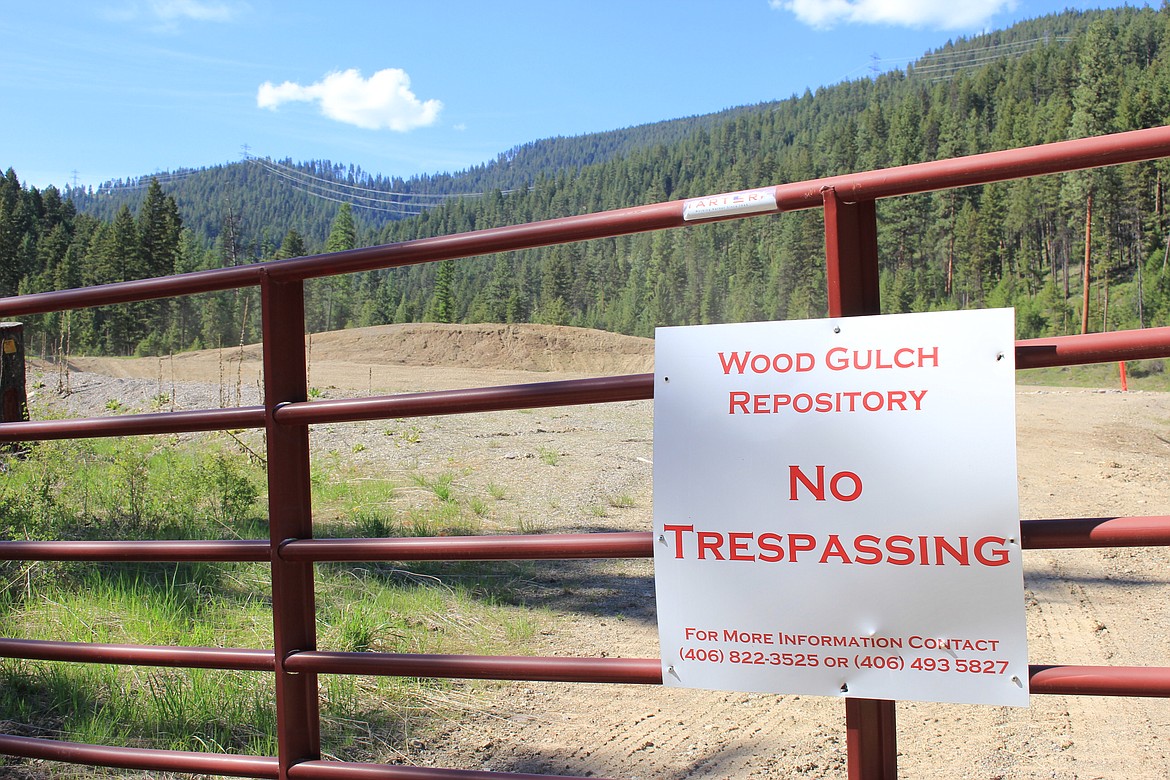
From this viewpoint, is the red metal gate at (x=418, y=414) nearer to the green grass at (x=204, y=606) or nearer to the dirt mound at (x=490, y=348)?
the green grass at (x=204, y=606)

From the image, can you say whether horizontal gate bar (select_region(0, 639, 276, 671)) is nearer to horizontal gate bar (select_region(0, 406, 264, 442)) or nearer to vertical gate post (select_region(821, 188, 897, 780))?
horizontal gate bar (select_region(0, 406, 264, 442))

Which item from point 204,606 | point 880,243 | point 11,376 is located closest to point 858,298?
point 204,606

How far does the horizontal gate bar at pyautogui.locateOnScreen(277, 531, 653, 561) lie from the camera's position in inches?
73.4

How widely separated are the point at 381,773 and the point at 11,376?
285 inches

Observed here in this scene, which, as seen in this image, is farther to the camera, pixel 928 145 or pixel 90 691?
pixel 928 145

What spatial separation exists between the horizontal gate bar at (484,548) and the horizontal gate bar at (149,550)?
0.32 feet

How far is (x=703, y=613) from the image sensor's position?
69.6 inches

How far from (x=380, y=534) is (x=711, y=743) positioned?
3.85 m

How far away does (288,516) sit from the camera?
7.64 ft

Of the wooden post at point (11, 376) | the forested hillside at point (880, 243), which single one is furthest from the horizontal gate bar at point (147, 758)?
the forested hillside at point (880, 243)

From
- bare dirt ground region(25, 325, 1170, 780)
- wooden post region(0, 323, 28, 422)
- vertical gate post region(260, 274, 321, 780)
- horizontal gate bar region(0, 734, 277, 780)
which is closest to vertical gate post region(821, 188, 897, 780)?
vertical gate post region(260, 274, 321, 780)

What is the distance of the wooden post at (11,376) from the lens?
25.3 feet

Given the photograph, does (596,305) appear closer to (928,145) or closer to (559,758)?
(928,145)

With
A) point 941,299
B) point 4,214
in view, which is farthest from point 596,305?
point 4,214
